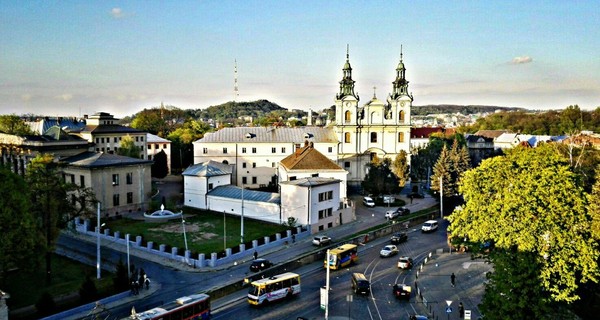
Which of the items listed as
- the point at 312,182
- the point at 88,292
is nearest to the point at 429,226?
the point at 312,182

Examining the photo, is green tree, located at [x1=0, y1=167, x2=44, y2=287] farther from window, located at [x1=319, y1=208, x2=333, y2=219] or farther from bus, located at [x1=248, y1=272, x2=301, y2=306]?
window, located at [x1=319, y1=208, x2=333, y2=219]

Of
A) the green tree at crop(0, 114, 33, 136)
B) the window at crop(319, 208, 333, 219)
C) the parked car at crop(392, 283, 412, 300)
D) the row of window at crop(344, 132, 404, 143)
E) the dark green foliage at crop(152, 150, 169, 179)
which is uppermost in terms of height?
the green tree at crop(0, 114, 33, 136)

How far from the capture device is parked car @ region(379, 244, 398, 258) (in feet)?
129

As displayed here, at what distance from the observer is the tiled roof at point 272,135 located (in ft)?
237

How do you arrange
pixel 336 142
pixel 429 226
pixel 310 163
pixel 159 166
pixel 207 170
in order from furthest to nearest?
pixel 159 166
pixel 336 142
pixel 310 163
pixel 207 170
pixel 429 226

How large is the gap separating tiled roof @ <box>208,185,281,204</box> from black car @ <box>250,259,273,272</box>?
14332 mm

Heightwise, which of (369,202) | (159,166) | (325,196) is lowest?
(369,202)

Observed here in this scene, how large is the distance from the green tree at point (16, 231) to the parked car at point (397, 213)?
34278 mm

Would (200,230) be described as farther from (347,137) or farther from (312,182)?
(347,137)

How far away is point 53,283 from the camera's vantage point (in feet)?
101

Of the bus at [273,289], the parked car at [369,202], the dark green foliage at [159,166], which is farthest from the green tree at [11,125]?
the bus at [273,289]

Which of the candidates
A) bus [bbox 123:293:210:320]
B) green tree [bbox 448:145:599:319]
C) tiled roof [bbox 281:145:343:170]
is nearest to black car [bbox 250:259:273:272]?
bus [bbox 123:293:210:320]

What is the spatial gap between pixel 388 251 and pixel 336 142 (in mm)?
34442

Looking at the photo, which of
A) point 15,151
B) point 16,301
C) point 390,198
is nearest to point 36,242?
point 16,301
